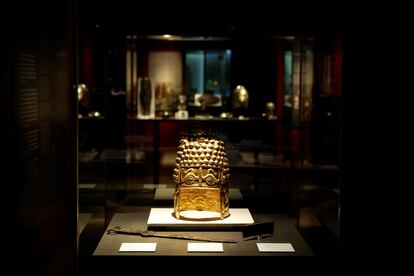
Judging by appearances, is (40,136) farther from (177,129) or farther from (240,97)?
(240,97)

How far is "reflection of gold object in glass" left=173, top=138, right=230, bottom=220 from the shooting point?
3.39m

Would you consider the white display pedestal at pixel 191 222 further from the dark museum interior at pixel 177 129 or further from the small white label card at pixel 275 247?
the small white label card at pixel 275 247

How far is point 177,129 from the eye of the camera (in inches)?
183

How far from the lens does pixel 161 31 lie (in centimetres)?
443

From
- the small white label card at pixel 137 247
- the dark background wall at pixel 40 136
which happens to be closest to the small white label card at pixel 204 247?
the small white label card at pixel 137 247

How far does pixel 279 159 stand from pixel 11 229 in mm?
3299

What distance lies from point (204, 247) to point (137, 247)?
32cm

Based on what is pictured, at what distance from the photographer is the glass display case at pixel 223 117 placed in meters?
4.37

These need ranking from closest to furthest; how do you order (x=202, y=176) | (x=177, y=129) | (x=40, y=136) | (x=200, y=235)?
(x=40, y=136) → (x=200, y=235) → (x=202, y=176) → (x=177, y=129)

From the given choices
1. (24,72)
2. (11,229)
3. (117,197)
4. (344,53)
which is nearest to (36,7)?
(24,72)

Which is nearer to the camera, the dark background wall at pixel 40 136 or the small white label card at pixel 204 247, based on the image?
the dark background wall at pixel 40 136

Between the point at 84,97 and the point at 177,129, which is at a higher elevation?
the point at 84,97

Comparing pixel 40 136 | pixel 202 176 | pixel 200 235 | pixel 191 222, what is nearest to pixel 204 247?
pixel 200 235

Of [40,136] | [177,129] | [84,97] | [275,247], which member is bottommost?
[275,247]
